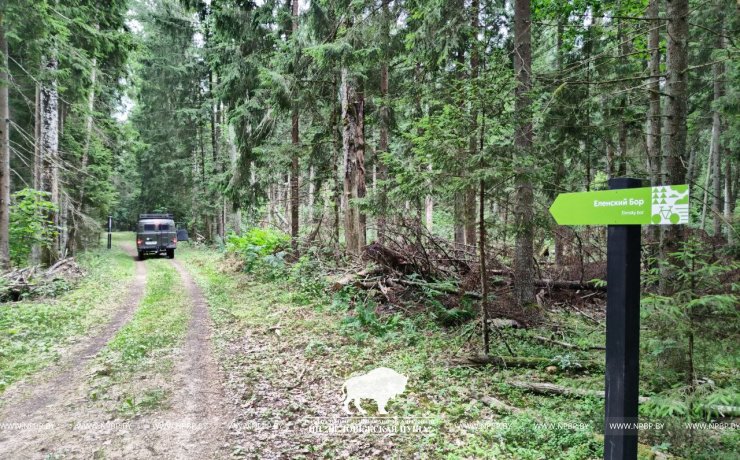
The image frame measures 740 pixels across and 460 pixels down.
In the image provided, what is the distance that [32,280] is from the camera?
1058 cm

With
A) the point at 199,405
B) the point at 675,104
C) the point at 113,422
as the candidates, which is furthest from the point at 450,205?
the point at 113,422

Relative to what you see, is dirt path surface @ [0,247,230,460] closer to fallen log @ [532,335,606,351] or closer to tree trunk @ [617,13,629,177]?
fallen log @ [532,335,606,351]

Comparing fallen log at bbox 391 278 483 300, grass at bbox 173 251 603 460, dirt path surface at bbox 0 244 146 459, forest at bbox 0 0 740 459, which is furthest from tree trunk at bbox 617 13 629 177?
dirt path surface at bbox 0 244 146 459

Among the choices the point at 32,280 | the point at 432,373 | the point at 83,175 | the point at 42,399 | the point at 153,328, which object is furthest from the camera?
the point at 83,175

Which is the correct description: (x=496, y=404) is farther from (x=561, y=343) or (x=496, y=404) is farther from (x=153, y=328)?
(x=153, y=328)

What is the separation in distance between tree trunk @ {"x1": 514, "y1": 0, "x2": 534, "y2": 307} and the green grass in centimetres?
817

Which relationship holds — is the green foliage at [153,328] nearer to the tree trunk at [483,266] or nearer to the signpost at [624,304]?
the tree trunk at [483,266]

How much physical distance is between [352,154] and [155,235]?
17383 mm

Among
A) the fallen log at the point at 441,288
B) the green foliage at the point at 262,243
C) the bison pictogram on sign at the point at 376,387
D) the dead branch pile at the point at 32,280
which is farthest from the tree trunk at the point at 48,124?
the bison pictogram on sign at the point at 376,387

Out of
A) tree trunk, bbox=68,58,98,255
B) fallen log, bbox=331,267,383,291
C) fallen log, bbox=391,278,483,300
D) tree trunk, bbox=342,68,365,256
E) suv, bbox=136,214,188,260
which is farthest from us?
suv, bbox=136,214,188,260

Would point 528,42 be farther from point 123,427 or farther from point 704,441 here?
point 123,427

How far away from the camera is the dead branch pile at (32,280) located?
961 centimetres

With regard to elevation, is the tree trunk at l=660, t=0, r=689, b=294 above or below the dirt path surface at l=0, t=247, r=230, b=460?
above

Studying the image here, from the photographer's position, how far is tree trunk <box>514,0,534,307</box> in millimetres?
6387
